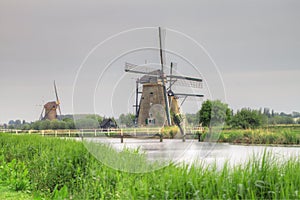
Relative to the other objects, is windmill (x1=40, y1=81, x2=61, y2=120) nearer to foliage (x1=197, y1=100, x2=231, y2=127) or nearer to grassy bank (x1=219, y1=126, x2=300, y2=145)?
grassy bank (x1=219, y1=126, x2=300, y2=145)

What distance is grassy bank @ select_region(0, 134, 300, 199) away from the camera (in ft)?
14.1

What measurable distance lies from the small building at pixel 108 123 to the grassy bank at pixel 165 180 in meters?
0.69

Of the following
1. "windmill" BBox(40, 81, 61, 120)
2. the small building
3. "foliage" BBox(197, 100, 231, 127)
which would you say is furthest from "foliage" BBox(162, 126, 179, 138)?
"windmill" BBox(40, 81, 61, 120)

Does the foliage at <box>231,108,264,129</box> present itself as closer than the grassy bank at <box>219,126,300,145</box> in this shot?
No

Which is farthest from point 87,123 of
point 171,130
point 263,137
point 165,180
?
point 263,137

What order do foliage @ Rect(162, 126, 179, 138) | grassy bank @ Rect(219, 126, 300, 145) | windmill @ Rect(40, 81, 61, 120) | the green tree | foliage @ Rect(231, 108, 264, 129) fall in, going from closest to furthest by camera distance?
1. the green tree
2. foliage @ Rect(162, 126, 179, 138)
3. grassy bank @ Rect(219, 126, 300, 145)
4. foliage @ Rect(231, 108, 264, 129)
5. windmill @ Rect(40, 81, 61, 120)

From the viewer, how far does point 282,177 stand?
14.5 feet

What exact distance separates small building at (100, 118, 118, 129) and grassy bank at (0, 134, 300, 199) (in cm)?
69

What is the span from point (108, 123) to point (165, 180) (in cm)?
322

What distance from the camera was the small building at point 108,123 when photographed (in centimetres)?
794

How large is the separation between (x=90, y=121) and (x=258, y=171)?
4082 millimetres

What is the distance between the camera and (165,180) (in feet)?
16.3

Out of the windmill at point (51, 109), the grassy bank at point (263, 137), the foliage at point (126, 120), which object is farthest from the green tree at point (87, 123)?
the windmill at point (51, 109)

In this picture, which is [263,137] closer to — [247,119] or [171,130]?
[247,119]
